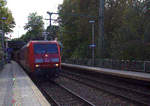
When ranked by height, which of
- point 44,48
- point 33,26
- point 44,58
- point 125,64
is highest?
point 33,26

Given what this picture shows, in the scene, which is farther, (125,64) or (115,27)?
(115,27)

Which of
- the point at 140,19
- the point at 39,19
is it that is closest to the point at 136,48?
the point at 140,19

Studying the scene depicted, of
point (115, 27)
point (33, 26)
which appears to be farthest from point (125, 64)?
point (33, 26)

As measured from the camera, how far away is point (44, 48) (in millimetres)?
16547

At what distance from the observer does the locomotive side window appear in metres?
16.4

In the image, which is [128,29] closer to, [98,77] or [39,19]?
[98,77]

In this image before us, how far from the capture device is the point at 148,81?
13.0 metres

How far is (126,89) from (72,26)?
31349 mm

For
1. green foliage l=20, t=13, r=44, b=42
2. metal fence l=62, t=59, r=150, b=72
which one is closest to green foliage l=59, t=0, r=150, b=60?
metal fence l=62, t=59, r=150, b=72

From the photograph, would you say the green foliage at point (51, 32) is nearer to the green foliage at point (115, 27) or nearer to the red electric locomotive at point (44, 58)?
the green foliage at point (115, 27)

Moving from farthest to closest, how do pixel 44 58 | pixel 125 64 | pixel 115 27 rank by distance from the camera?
pixel 115 27 → pixel 125 64 → pixel 44 58

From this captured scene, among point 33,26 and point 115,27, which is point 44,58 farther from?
point 33,26

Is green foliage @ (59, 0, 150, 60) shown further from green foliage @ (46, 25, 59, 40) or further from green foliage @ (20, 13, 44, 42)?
green foliage @ (20, 13, 44, 42)

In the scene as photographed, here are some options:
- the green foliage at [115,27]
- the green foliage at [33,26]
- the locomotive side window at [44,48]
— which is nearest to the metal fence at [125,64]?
the green foliage at [115,27]
